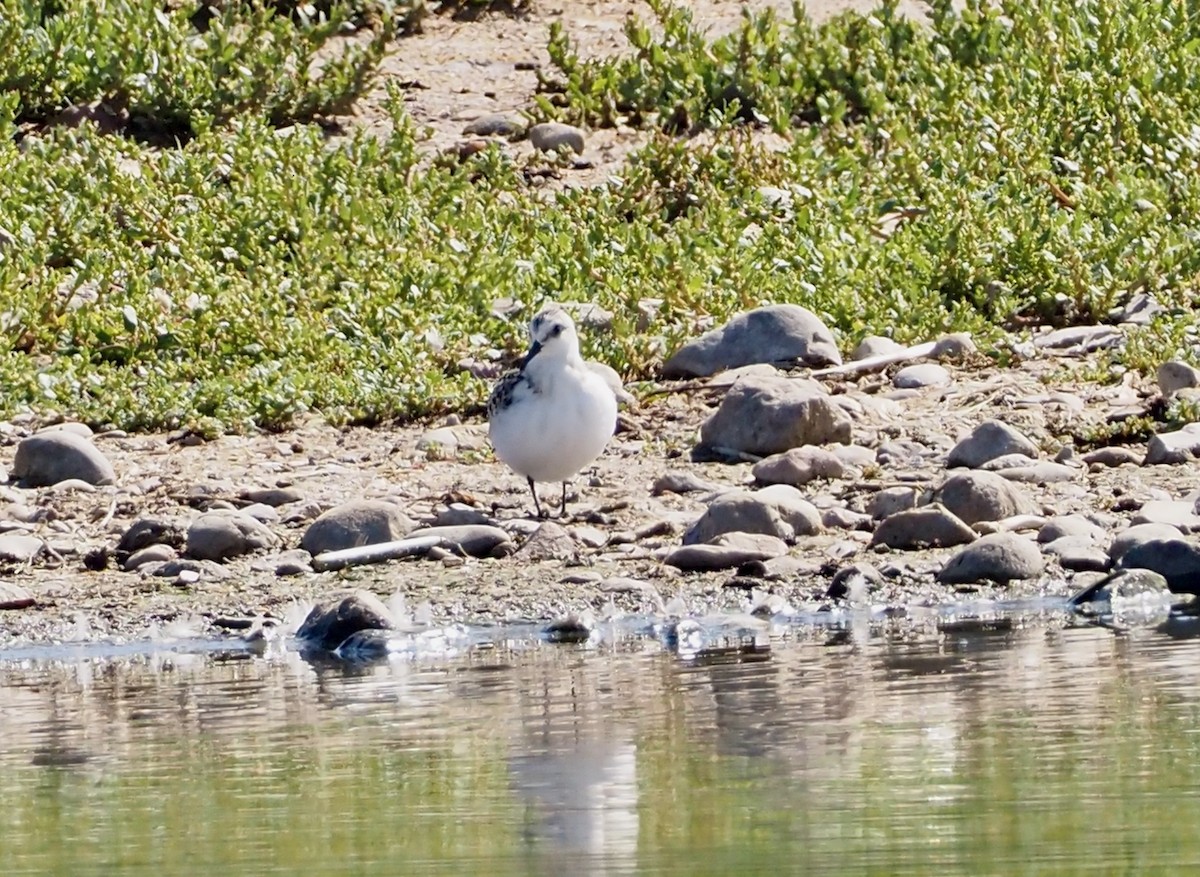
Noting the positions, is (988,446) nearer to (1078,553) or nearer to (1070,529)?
(1070,529)

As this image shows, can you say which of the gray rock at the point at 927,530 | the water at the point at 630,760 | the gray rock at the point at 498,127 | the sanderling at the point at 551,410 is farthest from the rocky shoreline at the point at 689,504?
the gray rock at the point at 498,127

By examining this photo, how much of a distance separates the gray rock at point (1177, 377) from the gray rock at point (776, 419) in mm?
1306

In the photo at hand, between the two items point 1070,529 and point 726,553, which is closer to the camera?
point 726,553

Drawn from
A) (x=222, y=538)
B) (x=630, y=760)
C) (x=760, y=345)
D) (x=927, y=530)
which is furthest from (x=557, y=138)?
(x=630, y=760)

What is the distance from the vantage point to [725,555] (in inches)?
332

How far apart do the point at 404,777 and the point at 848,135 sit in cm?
903

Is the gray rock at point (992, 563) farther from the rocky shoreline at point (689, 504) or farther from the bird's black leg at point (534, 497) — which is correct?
the bird's black leg at point (534, 497)

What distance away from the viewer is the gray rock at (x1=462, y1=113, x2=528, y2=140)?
14352mm

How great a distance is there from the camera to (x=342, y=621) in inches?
308

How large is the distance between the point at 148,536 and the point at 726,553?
2206mm

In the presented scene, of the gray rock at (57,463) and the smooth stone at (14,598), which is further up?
the gray rock at (57,463)

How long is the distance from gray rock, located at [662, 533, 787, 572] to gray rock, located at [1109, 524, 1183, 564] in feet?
3.71

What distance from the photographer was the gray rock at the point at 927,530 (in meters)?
8.56

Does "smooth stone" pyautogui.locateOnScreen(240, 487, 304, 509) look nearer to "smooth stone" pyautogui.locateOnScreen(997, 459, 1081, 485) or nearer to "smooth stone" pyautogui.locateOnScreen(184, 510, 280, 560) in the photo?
"smooth stone" pyautogui.locateOnScreen(184, 510, 280, 560)
